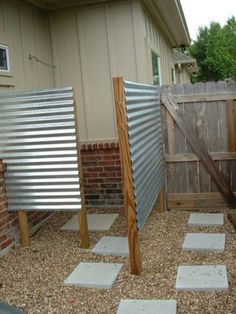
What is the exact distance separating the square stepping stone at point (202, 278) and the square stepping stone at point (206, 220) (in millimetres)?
1322

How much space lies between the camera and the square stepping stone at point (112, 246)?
173 inches

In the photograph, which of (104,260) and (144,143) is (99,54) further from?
(104,260)

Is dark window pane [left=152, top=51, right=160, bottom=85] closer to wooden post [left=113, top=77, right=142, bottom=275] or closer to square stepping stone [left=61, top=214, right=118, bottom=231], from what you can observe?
square stepping stone [left=61, top=214, right=118, bottom=231]

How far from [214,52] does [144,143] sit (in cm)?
3005

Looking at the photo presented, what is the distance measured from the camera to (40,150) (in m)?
4.50

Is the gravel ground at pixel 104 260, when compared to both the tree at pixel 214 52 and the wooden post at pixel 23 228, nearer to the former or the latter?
the wooden post at pixel 23 228

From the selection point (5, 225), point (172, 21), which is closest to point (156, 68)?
point (172, 21)

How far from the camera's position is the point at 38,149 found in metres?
4.51

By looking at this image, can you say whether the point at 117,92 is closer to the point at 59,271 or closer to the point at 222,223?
the point at 59,271

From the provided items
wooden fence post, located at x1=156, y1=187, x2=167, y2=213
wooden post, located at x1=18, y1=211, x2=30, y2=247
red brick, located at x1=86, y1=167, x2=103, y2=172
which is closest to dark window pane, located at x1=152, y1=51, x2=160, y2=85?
red brick, located at x1=86, y1=167, x2=103, y2=172

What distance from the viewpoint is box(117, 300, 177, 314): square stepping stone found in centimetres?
317

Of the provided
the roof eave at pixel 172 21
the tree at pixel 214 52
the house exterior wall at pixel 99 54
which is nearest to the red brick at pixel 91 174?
the house exterior wall at pixel 99 54

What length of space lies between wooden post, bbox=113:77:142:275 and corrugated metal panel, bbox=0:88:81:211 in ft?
2.78

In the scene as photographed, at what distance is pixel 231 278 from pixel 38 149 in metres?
2.21
